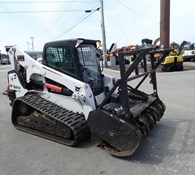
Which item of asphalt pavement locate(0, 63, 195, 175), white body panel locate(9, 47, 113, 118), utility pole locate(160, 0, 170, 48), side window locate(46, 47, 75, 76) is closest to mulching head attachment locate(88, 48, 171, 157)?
asphalt pavement locate(0, 63, 195, 175)

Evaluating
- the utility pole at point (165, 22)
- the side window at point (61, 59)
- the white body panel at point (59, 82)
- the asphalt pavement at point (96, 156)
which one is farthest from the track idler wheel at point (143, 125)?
the utility pole at point (165, 22)

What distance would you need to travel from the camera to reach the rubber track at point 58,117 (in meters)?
4.14

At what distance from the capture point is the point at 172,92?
358 inches

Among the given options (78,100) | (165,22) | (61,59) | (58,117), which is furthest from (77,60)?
(165,22)

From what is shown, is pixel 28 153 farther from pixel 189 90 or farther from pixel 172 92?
pixel 189 90

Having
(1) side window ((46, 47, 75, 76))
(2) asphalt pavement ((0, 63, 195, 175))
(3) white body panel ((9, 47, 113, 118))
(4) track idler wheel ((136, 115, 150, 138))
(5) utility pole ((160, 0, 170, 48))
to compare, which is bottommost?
(2) asphalt pavement ((0, 63, 195, 175))

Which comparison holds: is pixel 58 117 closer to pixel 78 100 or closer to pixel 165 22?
pixel 78 100

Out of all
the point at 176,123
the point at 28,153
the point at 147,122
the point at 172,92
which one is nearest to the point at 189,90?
the point at 172,92

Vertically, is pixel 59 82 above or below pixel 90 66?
below

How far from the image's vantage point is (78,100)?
4504 mm

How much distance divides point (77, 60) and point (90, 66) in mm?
486

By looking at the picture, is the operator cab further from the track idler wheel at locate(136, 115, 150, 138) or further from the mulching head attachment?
the track idler wheel at locate(136, 115, 150, 138)

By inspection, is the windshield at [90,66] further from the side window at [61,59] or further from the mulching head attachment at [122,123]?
the mulching head attachment at [122,123]

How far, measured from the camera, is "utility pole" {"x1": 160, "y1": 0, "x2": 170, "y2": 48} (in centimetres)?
2547
